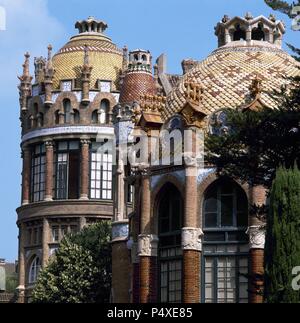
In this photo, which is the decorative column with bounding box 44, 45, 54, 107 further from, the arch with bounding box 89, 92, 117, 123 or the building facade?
the building facade

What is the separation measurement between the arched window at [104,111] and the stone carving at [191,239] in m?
32.7

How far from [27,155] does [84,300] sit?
19.8 meters

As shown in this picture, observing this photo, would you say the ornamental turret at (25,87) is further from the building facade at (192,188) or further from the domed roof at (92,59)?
the building facade at (192,188)

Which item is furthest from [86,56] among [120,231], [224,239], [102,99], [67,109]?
[224,239]

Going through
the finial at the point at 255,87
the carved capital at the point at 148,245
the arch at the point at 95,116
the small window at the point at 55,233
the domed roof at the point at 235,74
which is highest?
the arch at the point at 95,116

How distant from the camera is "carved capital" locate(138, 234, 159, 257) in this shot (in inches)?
1766

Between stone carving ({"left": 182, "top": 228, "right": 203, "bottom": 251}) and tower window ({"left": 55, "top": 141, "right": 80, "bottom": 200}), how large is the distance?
3199 centimetres

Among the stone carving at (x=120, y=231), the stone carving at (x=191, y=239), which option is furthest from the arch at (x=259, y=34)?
the stone carving at (x=120, y=231)

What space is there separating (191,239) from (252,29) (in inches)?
396

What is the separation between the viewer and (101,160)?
7575 centimetres

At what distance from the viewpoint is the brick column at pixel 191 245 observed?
43281 mm

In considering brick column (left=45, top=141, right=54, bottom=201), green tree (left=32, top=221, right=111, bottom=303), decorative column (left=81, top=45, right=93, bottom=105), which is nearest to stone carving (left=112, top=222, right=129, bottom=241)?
green tree (left=32, top=221, right=111, bottom=303)

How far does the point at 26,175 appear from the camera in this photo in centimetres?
7700

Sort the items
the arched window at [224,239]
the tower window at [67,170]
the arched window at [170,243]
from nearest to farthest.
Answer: the arched window at [224,239]
the arched window at [170,243]
the tower window at [67,170]
